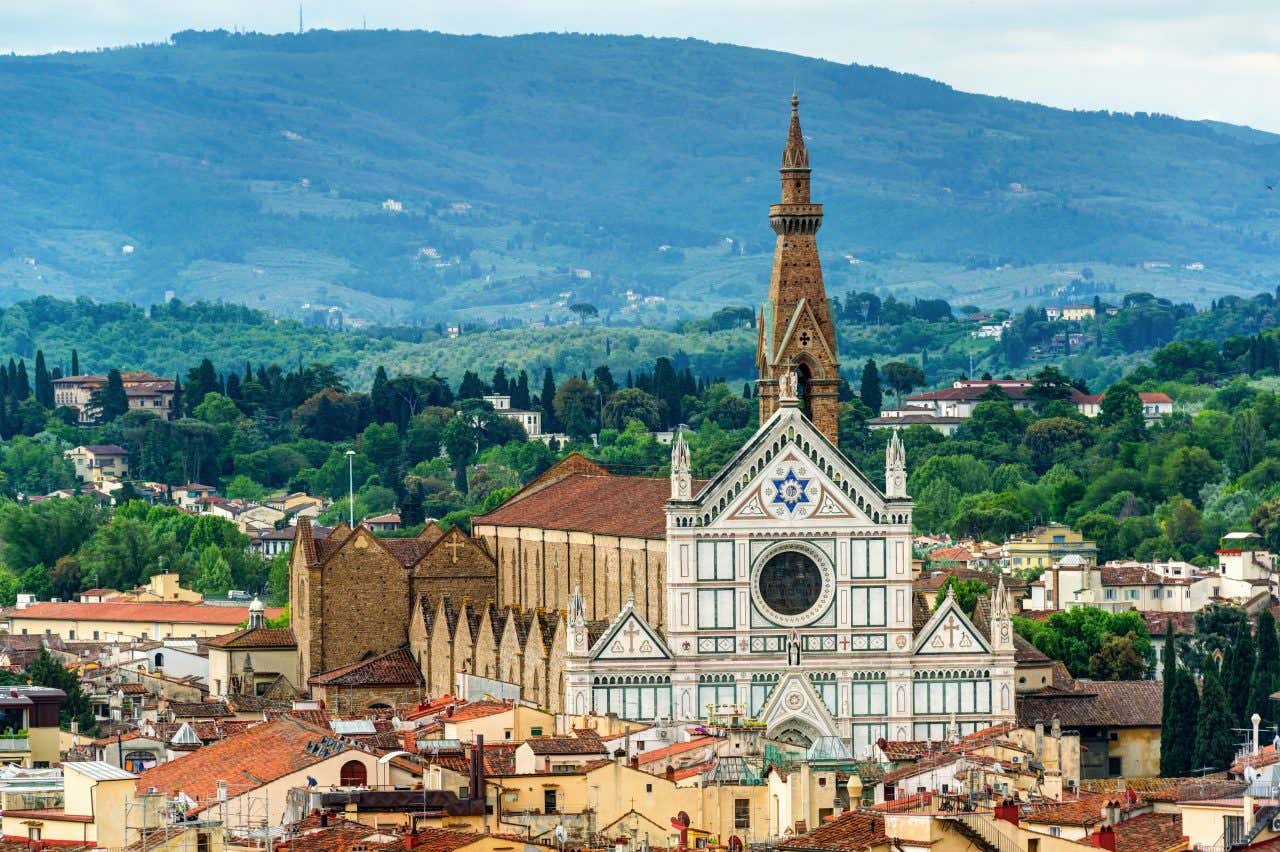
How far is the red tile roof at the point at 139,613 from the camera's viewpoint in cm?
11994

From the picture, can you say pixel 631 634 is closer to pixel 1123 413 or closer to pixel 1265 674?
pixel 1265 674

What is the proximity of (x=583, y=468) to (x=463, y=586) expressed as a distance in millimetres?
8796

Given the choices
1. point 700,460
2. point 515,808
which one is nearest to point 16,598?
point 700,460

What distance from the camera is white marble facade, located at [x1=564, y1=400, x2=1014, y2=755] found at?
7606 cm

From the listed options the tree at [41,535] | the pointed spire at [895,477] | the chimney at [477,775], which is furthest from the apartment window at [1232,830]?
the tree at [41,535]

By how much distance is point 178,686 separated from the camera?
9500 centimetres

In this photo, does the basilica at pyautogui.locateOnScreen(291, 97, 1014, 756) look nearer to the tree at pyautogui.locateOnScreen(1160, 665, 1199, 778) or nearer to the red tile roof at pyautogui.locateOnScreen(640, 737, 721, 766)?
the tree at pyautogui.locateOnScreen(1160, 665, 1199, 778)

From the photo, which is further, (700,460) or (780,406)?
(700,460)

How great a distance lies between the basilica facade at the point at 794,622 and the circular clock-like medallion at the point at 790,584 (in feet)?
0.09

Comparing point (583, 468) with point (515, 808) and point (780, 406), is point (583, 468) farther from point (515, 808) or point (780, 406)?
point (515, 808)

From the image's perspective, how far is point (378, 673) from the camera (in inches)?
3403

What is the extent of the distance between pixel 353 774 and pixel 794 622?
21.0 m

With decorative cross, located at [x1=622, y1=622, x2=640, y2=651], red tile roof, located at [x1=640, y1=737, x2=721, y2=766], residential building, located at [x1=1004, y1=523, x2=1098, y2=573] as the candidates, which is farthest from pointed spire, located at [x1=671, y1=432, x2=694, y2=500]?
residential building, located at [x1=1004, y1=523, x2=1098, y2=573]

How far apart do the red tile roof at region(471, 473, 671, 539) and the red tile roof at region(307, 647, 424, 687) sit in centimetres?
402
